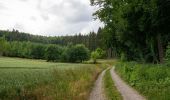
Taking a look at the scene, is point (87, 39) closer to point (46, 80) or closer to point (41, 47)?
point (41, 47)

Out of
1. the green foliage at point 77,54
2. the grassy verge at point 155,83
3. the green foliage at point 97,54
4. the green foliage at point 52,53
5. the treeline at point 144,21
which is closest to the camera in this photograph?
the grassy verge at point 155,83

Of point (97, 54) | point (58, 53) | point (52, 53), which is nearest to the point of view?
point (52, 53)

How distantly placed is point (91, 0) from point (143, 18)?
53.8ft

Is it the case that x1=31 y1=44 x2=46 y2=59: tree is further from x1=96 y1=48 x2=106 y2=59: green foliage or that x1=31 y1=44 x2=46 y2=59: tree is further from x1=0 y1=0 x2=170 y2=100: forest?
x1=0 y1=0 x2=170 y2=100: forest

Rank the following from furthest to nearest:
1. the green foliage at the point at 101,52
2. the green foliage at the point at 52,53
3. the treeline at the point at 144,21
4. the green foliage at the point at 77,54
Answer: the green foliage at the point at 101,52, the green foliage at the point at 52,53, the green foliage at the point at 77,54, the treeline at the point at 144,21

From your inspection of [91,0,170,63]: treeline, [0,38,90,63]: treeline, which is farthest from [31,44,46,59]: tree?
[91,0,170,63]: treeline

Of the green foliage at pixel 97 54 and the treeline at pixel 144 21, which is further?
the green foliage at pixel 97 54

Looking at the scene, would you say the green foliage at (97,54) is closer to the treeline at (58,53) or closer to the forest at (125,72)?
the treeline at (58,53)

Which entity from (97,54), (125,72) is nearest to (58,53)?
(97,54)

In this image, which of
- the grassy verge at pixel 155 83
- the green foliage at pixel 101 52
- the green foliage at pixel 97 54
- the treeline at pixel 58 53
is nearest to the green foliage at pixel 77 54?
the treeline at pixel 58 53

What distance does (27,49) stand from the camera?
168500 mm

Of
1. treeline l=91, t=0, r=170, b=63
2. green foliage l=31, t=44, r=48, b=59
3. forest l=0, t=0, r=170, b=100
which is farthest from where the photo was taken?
green foliage l=31, t=44, r=48, b=59

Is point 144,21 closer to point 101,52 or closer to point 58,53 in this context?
point 58,53

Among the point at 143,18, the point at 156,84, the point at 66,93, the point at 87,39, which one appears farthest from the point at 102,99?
the point at 87,39
